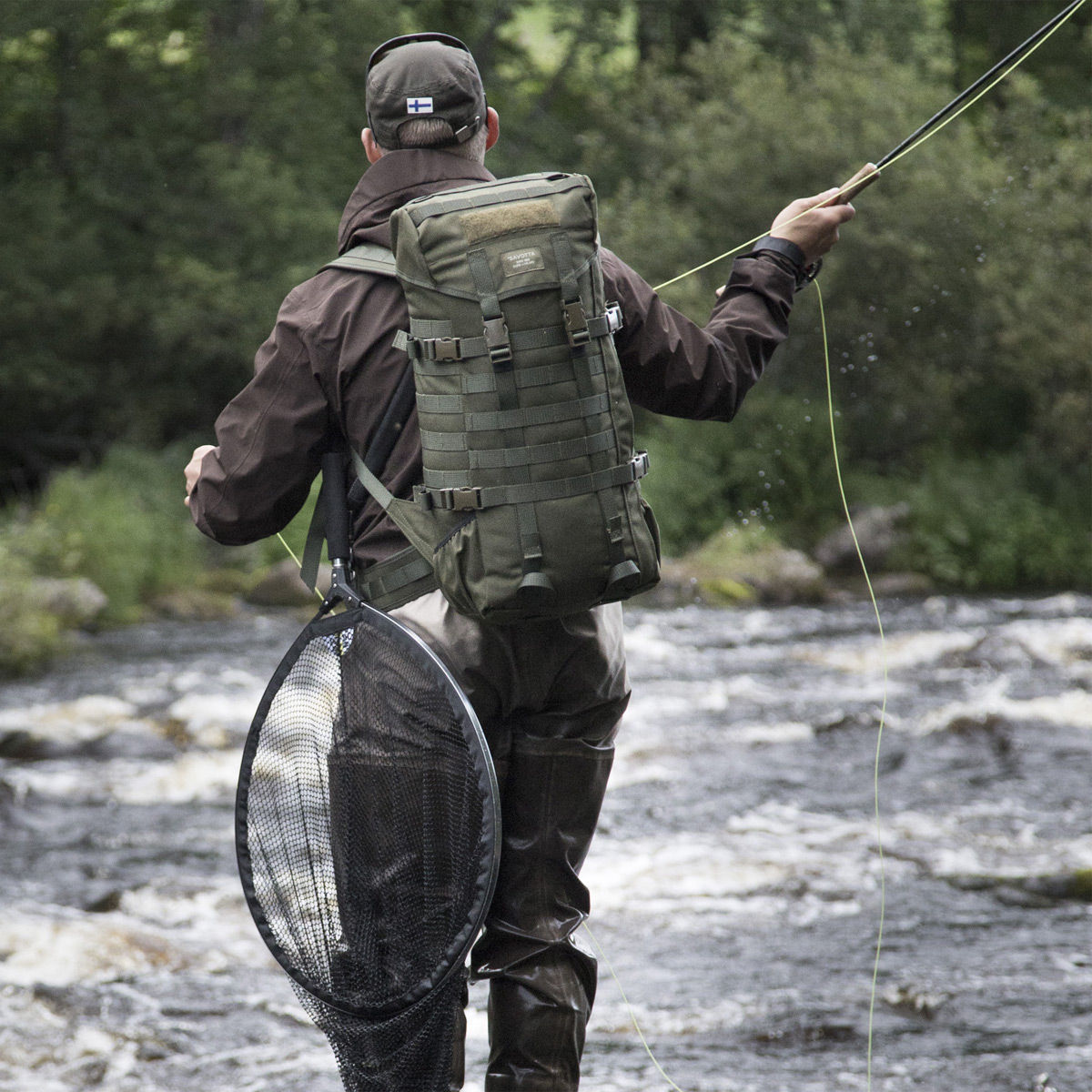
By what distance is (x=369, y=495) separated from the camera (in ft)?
7.86

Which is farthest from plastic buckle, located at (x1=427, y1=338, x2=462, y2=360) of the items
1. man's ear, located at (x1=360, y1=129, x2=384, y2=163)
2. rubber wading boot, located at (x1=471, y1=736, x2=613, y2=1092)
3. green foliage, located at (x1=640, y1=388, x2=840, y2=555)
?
green foliage, located at (x1=640, y1=388, x2=840, y2=555)

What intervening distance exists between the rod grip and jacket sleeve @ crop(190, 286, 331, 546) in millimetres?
24

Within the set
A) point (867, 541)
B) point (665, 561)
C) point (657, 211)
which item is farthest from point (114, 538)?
point (867, 541)

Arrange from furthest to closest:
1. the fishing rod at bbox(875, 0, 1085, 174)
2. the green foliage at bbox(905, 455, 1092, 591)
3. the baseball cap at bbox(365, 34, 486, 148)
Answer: the green foliage at bbox(905, 455, 1092, 591) → the fishing rod at bbox(875, 0, 1085, 174) → the baseball cap at bbox(365, 34, 486, 148)

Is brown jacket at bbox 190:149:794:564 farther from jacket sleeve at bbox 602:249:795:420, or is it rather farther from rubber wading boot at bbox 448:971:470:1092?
rubber wading boot at bbox 448:971:470:1092

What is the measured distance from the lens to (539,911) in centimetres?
243

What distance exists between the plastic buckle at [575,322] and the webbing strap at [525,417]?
0.09m

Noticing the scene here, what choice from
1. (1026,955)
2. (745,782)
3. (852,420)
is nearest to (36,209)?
(852,420)

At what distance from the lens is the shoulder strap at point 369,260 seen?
2287 millimetres

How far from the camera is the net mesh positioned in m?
2.29

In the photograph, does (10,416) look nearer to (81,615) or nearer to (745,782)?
(81,615)

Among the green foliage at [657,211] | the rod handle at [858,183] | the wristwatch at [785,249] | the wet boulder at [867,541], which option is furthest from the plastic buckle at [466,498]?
the wet boulder at [867,541]

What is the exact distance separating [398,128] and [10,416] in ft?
57.4

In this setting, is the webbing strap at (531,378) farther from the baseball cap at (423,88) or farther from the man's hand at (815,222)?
the man's hand at (815,222)
